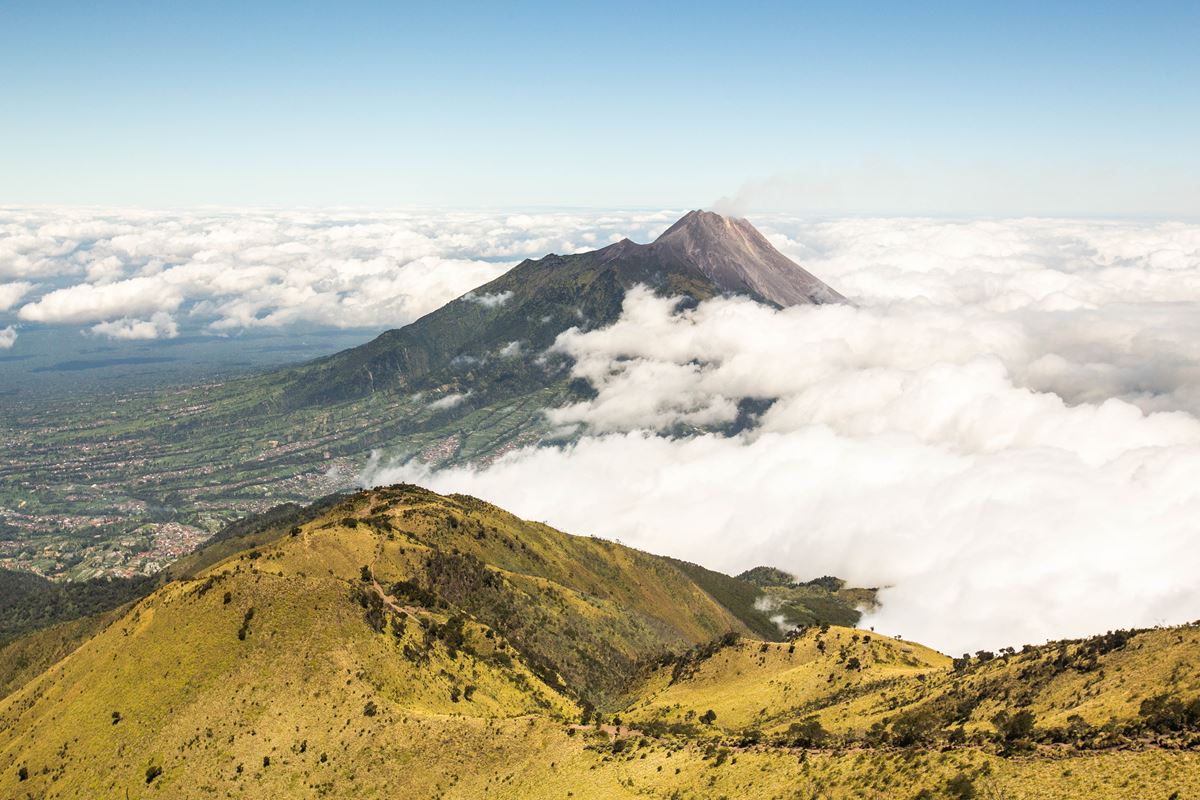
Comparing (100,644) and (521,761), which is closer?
(521,761)

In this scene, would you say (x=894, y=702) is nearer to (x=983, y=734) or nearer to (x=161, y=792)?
(x=983, y=734)

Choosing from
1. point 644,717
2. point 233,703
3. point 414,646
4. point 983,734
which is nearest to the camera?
point 983,734

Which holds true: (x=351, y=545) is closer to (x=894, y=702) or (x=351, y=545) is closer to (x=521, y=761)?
(x=521, y=761)

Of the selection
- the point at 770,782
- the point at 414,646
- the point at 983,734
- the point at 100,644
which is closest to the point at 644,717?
the point at 414,646

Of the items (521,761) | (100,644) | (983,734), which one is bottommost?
(100,644)

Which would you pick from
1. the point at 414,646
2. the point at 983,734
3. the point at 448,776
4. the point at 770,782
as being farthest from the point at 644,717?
the point at 983,734

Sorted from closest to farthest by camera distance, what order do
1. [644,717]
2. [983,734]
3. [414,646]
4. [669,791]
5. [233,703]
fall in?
[983,734] < [669,791] < [233,703] < [414,646] < [644,717]

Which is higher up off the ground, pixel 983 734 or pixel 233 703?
Answer: pixel 983 734
